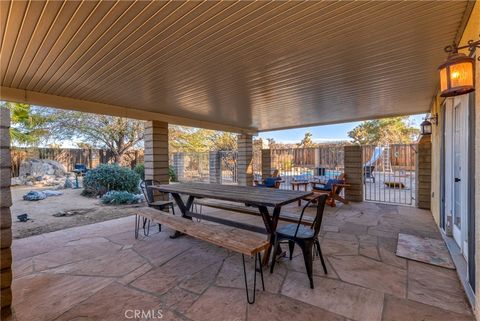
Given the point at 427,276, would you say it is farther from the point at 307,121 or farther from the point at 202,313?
the point at 307,121

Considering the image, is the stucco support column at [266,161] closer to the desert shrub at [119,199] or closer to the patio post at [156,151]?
the patio post at [156,151]

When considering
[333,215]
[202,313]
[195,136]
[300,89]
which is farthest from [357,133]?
[202,313]

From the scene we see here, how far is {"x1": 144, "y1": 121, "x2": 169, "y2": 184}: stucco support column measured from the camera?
5.29 meters

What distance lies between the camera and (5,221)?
72.6 inches

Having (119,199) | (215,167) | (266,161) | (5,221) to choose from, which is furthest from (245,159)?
(5,221)

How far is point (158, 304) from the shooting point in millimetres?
2051

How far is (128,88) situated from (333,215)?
467cm

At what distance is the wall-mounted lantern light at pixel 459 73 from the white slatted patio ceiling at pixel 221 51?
1.57 feet

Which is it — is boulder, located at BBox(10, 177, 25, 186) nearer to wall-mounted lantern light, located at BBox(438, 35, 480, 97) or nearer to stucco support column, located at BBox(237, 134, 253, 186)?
stucco support column, located at BBox(237, 134, 253, 186)

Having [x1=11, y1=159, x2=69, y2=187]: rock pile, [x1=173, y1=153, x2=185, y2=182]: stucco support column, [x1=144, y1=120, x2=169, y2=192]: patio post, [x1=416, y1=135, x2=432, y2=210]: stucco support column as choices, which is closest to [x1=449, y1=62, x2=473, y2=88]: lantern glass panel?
[x1=416, y1=135, x2=432, y2=210]: stucco support column

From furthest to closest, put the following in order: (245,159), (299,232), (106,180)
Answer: (245,159) < (106,180) < (299,232)

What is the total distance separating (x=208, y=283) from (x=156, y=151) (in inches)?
145

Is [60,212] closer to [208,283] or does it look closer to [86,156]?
[208,283]

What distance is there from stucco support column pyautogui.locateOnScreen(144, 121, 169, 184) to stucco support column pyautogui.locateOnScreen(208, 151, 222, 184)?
3.88 meters
